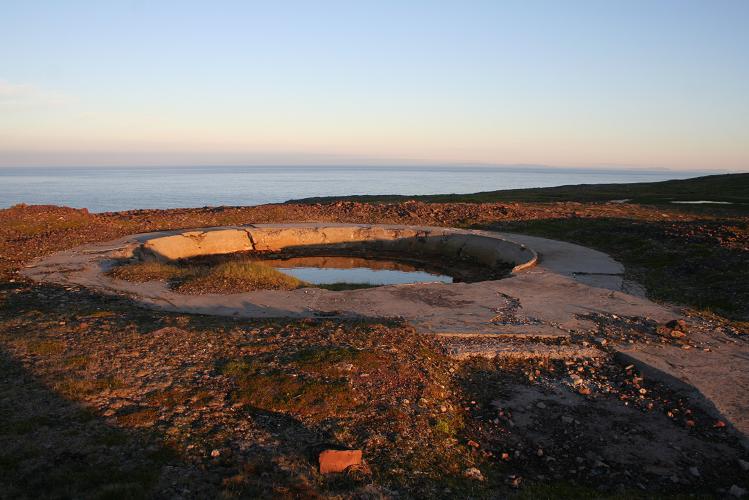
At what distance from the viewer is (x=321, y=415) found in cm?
642

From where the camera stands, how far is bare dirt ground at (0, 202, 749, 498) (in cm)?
522

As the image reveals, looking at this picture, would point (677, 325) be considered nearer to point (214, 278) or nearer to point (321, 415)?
point (321, 415)

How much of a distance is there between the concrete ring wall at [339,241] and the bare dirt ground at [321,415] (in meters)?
9.05

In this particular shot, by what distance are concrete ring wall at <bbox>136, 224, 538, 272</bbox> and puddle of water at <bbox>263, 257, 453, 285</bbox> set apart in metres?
1.75

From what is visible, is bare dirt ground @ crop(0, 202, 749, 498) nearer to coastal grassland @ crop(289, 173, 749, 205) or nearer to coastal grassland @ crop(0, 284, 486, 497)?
coastal grassland @ crop(0, 284, 486, 497)

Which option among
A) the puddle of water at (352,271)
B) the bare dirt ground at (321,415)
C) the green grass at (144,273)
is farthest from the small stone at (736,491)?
the green grass at (144,273)

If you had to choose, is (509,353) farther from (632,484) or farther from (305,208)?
(305,208)

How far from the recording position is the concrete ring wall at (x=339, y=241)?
20219 millimetres

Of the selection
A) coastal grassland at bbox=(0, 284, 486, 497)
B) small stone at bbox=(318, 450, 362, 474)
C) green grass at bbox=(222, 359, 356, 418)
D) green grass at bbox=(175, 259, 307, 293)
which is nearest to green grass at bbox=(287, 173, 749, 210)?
green grass at bbox=(175, 259, 307, 293)

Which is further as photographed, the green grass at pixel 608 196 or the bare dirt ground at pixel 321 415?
the green grass at pixel 608 196

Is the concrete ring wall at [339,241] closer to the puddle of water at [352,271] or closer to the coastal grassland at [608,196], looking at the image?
the puddle of water at [352,271]

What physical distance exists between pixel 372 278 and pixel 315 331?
962cm

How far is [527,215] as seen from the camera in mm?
27703

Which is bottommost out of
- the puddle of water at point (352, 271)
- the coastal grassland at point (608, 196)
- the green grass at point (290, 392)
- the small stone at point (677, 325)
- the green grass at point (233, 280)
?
the puddle of water at point (352, 271)
